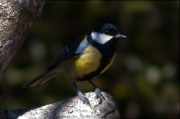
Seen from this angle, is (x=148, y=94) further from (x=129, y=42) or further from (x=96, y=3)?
(x=96, y=3)

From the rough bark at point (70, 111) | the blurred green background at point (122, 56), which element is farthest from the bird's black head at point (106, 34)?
the blurred green background at point (122, 56)

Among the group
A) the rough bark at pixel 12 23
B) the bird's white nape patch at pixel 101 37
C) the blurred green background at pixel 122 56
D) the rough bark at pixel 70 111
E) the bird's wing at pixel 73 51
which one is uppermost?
the rough bark at pixel 12 23

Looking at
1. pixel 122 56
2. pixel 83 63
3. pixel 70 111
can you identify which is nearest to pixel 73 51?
pixel 83 63

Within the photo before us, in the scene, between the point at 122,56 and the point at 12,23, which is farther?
the point at 122,56

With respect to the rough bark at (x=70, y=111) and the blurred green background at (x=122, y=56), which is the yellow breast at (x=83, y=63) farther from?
the blurred green background at (x=122, y=56)

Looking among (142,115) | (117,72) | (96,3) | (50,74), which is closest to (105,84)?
(117,72)

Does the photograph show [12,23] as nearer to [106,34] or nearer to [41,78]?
[106,34]

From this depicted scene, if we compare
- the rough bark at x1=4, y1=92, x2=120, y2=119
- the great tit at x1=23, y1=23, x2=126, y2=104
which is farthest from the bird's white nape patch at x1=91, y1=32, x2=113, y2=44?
the rough bark at x1=4, y1=92, x2=120, y2=119

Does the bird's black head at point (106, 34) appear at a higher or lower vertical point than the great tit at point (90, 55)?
higher
